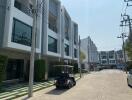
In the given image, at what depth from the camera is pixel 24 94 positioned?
43.1ft

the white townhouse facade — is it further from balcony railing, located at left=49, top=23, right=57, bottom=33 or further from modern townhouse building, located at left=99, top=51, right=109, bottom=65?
modern townhouse building, located at left=99, top=51, right=109, bottom=65

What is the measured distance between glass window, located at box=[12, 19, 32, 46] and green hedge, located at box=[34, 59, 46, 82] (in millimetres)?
3492

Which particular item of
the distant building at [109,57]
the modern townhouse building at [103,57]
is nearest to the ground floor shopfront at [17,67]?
the distant building at [109,57]

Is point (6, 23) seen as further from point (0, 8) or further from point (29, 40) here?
point (29, 40)

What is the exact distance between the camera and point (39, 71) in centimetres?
2241

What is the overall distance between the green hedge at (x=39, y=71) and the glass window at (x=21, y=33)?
3.49 meters

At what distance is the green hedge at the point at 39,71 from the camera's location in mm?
22181

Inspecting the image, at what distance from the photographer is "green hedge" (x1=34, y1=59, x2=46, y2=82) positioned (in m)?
Result: 22.2

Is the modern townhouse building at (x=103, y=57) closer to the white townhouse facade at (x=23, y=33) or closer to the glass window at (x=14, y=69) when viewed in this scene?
the white townhouse facade at (x=23, y=33)

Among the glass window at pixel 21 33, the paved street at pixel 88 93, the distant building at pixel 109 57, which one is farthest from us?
the distant building at pixel 109 57

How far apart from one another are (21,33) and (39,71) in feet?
19.2

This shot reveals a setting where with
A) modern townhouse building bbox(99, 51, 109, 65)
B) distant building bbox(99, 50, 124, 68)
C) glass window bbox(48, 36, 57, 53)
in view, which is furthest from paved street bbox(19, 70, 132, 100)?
modern townhouse building bbox(99, 51, 109, 65)

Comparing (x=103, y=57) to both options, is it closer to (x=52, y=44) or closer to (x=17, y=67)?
(x=52, y=44)

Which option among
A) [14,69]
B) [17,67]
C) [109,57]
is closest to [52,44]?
[17,67]
